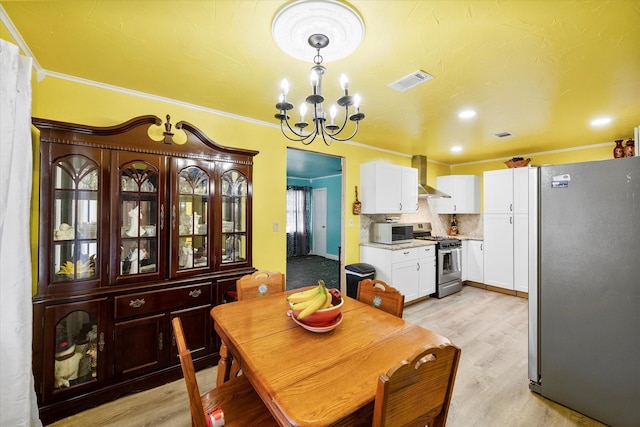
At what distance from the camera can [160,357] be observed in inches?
85.6

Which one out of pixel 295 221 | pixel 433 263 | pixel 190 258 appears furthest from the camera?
pixel 295 221

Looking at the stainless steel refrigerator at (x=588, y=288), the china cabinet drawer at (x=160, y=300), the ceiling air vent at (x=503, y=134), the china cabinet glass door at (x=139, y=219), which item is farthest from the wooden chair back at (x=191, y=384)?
the ceiling air vent at (x=503, y=134)

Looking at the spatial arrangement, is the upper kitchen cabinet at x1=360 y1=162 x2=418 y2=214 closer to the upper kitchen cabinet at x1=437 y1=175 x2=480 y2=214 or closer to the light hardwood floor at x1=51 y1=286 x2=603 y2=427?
the upper kitchen cabinet at x1=437 y1=175 x2=480 y2=214

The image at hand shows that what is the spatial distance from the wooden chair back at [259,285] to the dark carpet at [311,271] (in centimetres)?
280

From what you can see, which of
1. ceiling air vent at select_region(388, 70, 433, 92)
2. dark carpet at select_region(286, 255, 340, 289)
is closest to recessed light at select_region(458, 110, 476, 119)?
ceiling air vent at select_region(388, 70, 433, 92)

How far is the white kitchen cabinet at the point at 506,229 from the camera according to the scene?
438 centimetres

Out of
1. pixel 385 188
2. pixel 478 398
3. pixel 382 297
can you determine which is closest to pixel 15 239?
pixel 382 297

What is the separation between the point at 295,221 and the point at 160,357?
604 cm

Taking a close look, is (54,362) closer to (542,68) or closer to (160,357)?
(160,357)

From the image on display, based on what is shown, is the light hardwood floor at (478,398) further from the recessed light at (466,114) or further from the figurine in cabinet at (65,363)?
the recessed light at (466,114)

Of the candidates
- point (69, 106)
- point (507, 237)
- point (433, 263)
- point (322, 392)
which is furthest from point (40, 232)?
point (507, 237)

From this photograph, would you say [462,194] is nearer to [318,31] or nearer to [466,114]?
[466,114]

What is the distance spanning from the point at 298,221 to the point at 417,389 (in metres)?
7.32

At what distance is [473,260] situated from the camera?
16.3 ft
